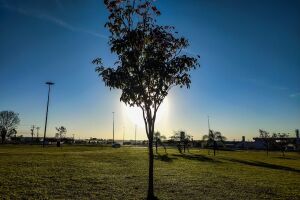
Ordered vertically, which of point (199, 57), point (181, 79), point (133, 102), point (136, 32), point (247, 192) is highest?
point (136, 32)

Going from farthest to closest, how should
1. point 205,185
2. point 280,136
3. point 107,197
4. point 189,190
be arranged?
1. point 280,136
2. point 205,185
3. point 189,190
4. point 107,197

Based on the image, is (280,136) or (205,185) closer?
(205,185)

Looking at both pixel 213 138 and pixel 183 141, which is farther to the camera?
pixel 213 138

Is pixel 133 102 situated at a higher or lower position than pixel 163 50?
lower

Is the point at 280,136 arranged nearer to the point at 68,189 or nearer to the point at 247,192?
the point at 247,192

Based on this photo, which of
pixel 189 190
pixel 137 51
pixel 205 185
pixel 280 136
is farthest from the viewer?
pixel 280 136

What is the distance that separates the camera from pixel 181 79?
13281 millimetres

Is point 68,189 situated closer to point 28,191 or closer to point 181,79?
point 28,191

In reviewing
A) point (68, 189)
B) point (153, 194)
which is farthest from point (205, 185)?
point (68, 189)

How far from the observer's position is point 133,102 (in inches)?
530

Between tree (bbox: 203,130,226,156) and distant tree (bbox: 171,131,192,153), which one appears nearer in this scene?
distant tree (bbox: 171,131,192,153)

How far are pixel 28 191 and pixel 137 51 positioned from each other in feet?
28.8

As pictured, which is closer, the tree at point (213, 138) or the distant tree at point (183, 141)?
the distant tree at point (183, 141)

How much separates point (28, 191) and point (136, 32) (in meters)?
9.45
